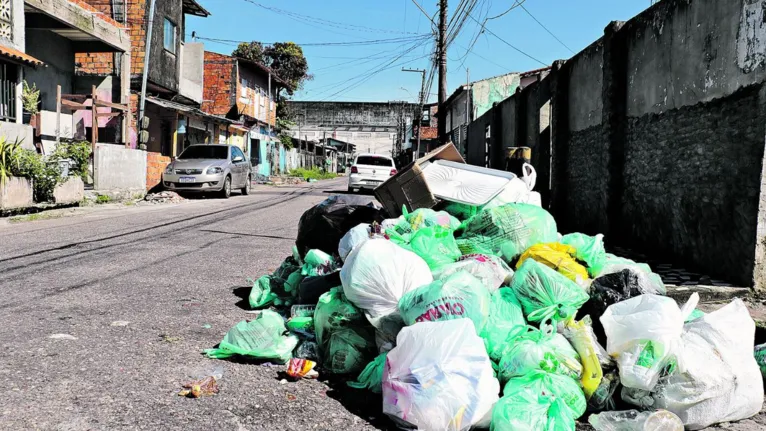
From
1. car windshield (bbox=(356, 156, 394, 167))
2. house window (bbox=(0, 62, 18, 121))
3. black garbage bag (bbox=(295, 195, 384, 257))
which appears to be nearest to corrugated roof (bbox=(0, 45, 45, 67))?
house window (bbox=(0, 62, 18, 121))

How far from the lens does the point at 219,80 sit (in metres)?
31.5

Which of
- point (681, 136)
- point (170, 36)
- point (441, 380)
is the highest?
point (170, 36)

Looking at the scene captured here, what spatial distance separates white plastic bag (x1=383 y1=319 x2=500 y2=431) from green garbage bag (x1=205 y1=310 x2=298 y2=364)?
925mm

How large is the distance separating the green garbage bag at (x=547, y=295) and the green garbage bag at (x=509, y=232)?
838 mm

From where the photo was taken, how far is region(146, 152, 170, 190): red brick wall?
60.8 feet

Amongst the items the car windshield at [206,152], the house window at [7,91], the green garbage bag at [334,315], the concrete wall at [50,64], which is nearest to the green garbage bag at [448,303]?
the green garbage bag at [334,315]

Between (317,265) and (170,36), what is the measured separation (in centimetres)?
2150

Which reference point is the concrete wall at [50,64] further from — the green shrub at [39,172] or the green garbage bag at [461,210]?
the green garbage bag at [461,210]

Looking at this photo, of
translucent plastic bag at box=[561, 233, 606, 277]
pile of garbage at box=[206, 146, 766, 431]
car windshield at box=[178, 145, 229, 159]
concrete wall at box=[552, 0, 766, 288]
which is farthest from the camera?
car windshield at box=[178, 145, 229, 159]

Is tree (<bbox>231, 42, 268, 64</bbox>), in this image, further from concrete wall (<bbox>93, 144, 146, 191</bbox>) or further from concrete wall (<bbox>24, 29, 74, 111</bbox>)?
concrete wall (<bbox>93, 144, 146, 191</bbox>)

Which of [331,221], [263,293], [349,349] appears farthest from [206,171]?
[349,349]

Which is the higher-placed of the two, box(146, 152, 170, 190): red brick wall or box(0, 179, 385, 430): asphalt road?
box(146, 152, 170, 190): red brick wall

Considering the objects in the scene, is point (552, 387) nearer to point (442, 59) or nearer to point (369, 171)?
point (369, 171)

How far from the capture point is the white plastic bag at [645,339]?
2604 mm
